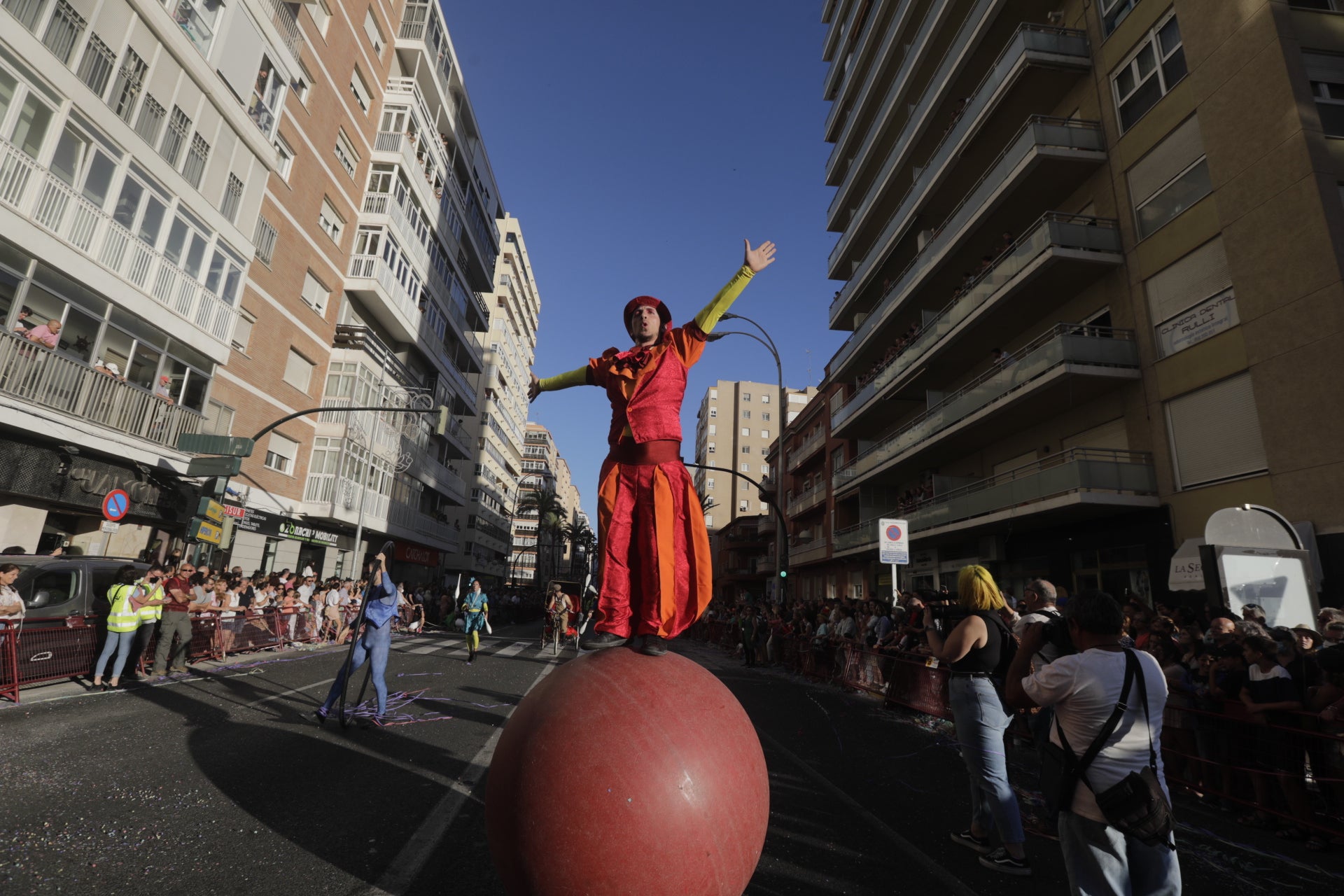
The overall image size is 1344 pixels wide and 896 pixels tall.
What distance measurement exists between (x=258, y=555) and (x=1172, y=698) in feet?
82.6

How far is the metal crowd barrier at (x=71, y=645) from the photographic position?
8.39m

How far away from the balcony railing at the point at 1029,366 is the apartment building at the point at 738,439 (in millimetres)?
62682

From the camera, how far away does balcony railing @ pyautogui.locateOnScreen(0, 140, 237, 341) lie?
12.4 metres

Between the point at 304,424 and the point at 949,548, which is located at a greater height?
the point at 304,424

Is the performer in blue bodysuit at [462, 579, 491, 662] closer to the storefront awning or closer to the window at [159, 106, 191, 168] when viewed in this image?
the window at [159, 106, 191, 168]

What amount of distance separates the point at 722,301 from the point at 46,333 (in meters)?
15.6

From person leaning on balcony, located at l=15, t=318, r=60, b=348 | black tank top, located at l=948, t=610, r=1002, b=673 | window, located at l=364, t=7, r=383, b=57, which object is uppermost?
window, located at l=364, t=7, r=383, b=57

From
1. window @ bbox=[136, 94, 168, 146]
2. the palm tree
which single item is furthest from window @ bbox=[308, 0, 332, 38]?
the palm tree

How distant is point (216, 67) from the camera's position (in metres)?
17.5

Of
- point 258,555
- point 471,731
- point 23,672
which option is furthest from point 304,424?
point 471,731

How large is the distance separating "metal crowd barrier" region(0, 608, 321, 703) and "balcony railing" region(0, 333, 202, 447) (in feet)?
17.4

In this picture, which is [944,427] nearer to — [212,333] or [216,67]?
[212,333]

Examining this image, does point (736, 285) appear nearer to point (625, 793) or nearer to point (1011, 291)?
point (625, 793)

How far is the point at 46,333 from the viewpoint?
520 inches
